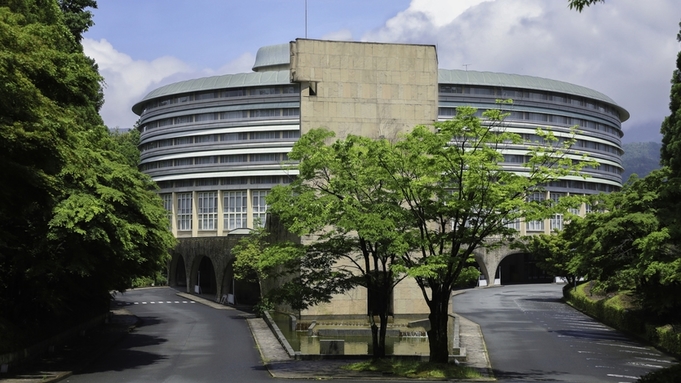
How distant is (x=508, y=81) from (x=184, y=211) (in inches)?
2041

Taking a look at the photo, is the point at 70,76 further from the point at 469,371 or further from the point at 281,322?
the point at 281,322

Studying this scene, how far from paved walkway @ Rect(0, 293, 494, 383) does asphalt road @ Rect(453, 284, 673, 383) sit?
2.47 feet

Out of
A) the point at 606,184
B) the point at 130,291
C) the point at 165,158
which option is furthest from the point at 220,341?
the point at 606,184

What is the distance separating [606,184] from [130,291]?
74588 mm

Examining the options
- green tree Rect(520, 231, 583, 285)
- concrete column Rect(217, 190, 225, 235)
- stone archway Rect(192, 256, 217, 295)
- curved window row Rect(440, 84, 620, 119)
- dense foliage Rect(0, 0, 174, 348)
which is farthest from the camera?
concrete column Rect(217, 190, 225, 235)

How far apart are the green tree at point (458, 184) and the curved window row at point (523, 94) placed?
90.1 metres

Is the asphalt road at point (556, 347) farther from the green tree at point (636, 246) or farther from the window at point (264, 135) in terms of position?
the window at point (264, 135)

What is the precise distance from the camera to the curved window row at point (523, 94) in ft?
383

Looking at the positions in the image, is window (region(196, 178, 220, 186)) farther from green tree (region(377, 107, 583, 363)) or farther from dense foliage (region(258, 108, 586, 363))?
green tree (region(377, 107, 583, 363))

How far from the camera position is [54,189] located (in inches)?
912

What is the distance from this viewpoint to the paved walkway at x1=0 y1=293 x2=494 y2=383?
26359 mm

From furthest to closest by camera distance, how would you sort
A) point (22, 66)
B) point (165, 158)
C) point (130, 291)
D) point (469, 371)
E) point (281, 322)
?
point (165, 158) < point (130, 291) < point (281, 322) < point (469, 371) < point (22, 66)

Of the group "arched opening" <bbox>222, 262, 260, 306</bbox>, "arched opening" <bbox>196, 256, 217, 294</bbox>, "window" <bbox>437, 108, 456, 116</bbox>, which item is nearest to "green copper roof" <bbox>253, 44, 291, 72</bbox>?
"window" <bbox>437, 108, 456, 116</bbox>

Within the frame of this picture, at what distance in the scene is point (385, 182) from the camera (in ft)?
91.9
